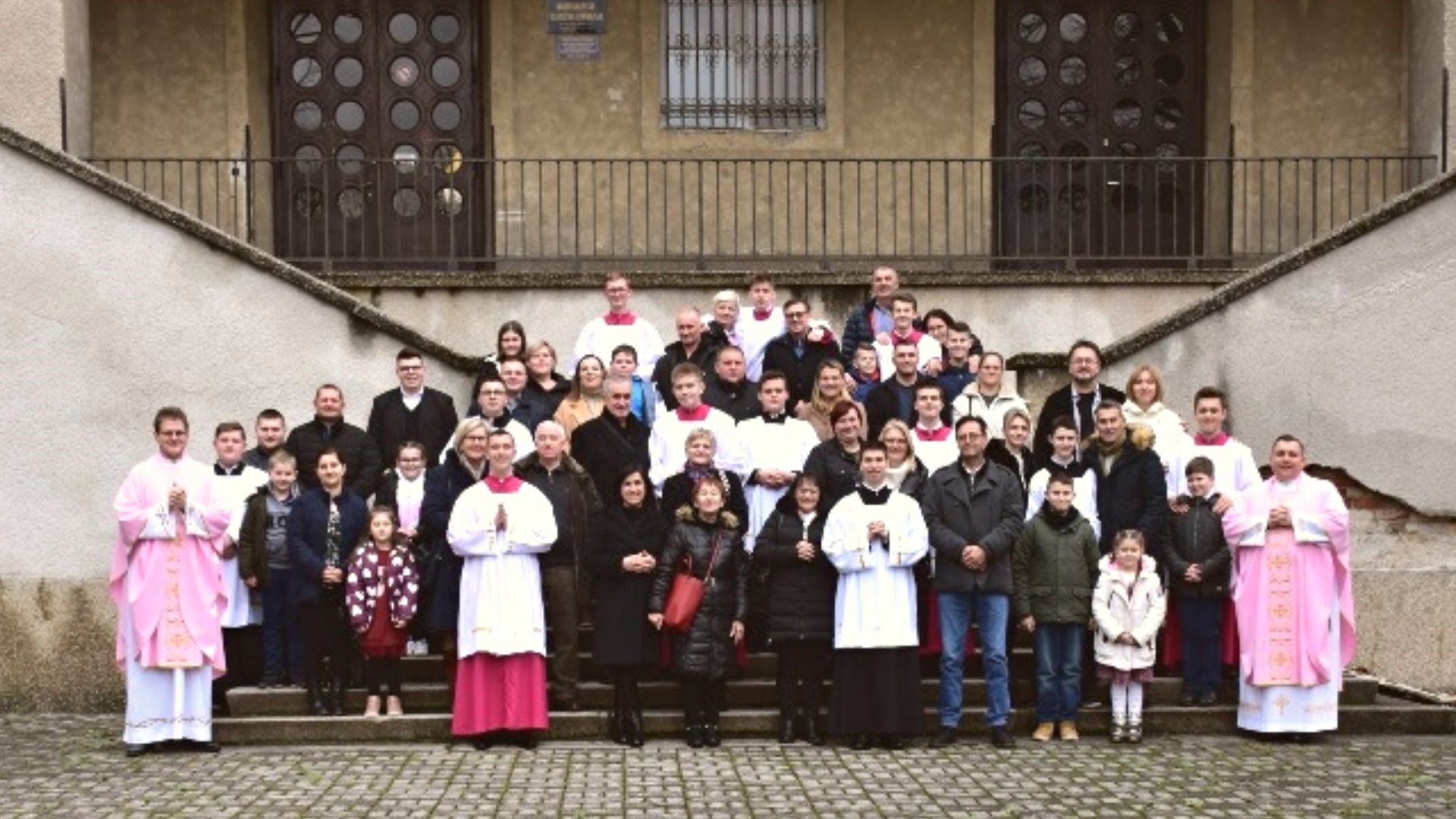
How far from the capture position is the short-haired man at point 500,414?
1405 centimetres

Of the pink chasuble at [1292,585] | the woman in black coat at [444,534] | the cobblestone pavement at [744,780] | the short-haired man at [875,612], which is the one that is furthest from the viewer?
the pink chasuble at [1292,585]

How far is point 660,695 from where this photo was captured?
45.5 feet

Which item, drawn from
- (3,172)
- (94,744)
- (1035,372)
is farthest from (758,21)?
(94,744)

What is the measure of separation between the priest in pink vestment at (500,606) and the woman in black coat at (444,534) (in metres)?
0.16

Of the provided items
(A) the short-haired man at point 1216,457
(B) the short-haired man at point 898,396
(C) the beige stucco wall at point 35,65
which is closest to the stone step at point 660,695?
(A) the short-haired man at point 1216,457

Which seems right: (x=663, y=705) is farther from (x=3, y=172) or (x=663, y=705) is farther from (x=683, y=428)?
(x=3, y=172)

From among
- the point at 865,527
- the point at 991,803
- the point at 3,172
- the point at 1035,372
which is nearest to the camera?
the point at 991,803

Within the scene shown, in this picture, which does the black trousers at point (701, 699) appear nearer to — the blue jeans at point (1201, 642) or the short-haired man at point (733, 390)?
the short-haired man at point (733, 390)

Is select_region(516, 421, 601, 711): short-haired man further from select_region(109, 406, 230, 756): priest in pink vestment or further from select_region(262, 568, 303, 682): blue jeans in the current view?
select_region(109, 406, 230, 756): priest in pink vestment

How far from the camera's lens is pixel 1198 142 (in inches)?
855

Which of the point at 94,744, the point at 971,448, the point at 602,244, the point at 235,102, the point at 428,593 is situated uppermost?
the point at 235,102

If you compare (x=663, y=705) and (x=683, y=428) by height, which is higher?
(x=683, y=428)

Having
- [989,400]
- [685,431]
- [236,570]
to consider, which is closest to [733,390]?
[685,431]

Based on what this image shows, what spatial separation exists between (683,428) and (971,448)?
70.7 inches
